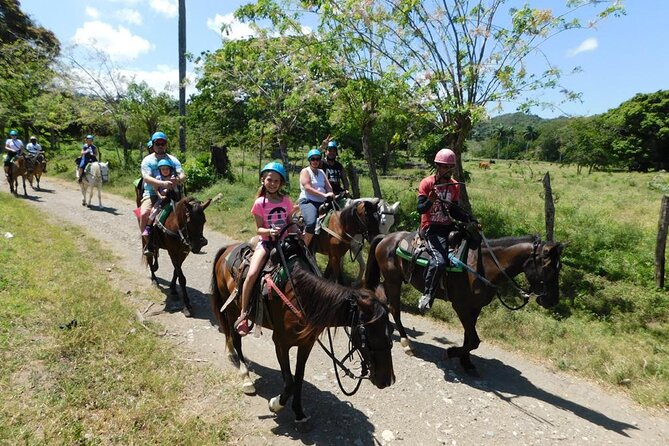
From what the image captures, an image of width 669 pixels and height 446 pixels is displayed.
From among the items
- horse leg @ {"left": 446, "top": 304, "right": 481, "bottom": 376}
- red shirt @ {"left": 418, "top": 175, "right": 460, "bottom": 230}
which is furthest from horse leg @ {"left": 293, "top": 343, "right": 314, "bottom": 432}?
red shirt @ {"left": 418, "top": 175, "right": 460, "bottom": 230}

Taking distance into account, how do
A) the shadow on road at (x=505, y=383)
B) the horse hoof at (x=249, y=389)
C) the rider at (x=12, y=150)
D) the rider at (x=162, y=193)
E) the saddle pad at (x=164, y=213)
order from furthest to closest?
1. the rider at (x=12, y=150)
2. the rider at (x=162, y=193)
3. the saddle pad at (x=164, y=213)
4. the shadow on road at (x=505, y=383)
5. the horse hoof at (x=249, y=389)

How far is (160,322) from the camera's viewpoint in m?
6.27

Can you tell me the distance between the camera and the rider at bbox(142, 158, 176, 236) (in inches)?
286

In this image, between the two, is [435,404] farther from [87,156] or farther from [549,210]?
[87,156]

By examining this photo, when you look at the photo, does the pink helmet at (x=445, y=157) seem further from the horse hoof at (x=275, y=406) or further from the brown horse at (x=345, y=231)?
the horse hoof at (x=275, y=406)

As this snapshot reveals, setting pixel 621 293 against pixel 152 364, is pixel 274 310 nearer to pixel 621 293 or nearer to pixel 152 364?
pixel 152 364

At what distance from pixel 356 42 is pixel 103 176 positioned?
1127 cm

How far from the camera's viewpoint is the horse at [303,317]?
10.9 ft

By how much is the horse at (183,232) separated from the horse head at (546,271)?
16.4ft

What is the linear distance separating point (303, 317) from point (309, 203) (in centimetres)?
455

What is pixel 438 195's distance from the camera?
18.3 ft

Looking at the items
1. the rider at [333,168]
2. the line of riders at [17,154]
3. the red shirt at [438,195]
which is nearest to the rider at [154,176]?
the rider at [333,168]

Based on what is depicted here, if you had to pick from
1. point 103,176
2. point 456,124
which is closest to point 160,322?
point 456,124

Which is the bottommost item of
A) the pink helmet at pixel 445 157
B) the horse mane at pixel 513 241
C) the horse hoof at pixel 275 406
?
the horse hoof at pixel 275 406
